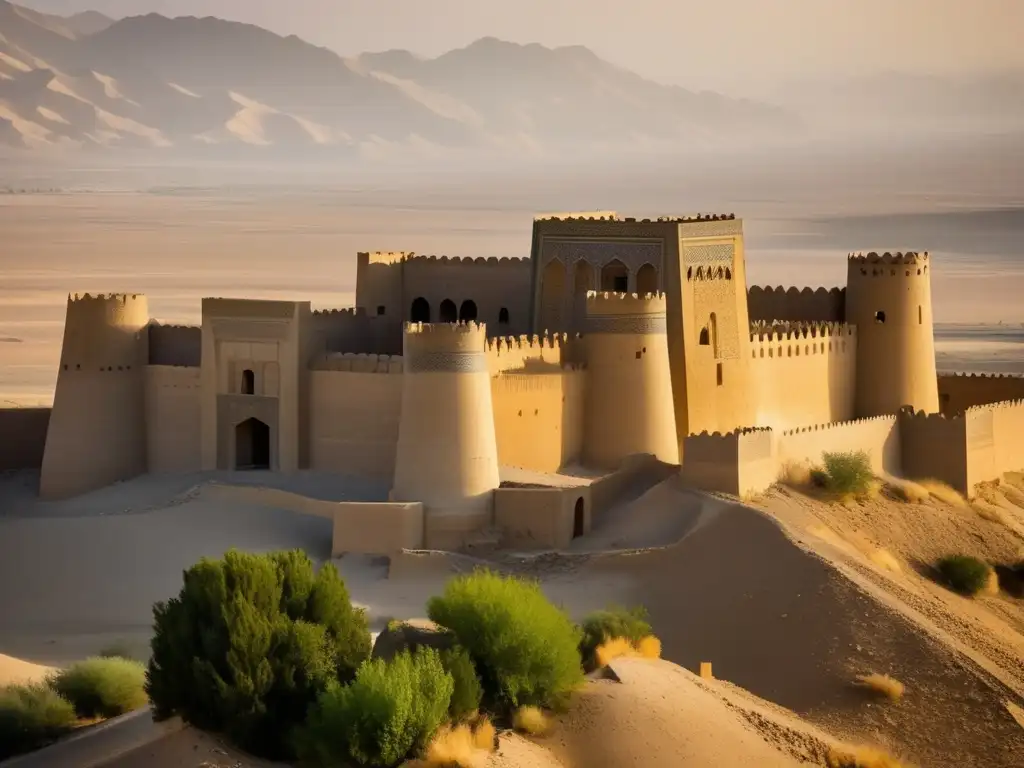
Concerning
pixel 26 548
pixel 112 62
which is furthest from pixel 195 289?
pixel 112 62

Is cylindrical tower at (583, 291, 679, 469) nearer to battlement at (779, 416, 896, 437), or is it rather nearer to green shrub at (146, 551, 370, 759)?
battlement at (779, 416, 896, 437)

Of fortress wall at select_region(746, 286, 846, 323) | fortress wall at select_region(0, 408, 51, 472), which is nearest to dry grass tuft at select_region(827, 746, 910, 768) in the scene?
fortress wall at select_region(746, 286, 846, 323)

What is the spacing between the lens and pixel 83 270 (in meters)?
105

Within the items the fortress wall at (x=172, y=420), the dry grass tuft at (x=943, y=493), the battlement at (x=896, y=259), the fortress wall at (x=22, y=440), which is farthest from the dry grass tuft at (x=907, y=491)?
the fortress wall at (x=22, y=440)

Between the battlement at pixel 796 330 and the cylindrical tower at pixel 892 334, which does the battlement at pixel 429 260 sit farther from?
the cylindrical tower at pixel 892 334

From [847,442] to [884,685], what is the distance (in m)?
8.80

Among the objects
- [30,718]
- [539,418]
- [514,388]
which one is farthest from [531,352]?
[30,718]

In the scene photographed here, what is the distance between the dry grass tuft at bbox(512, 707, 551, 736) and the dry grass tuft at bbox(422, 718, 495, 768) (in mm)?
388

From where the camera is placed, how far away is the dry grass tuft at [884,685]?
1136 inches

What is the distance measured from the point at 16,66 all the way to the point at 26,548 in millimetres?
134138

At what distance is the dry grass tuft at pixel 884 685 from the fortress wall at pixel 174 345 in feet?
41.2

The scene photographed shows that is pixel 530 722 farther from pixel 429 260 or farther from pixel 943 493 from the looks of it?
pixel 429 260

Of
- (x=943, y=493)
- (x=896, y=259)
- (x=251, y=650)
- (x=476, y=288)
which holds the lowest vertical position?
(x=251, y=650)

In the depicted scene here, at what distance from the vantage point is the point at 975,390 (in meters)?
44.2
